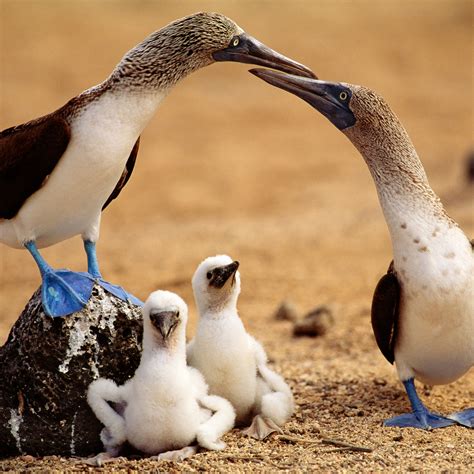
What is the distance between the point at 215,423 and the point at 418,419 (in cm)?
136

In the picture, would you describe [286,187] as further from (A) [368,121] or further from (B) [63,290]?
(B) [63,290]

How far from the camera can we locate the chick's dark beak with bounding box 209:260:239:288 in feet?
19.5

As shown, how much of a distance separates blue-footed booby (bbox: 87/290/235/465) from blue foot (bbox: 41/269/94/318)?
47cm

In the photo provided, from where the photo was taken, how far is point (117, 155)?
5.80 metres

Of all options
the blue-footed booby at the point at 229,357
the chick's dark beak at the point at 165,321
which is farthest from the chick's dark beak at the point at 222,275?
the chick's dark beak at the point at 165,321

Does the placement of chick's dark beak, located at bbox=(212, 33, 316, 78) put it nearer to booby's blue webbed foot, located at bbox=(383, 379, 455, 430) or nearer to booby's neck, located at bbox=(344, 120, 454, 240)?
booby's neck, located at bbox=(344, 120, 454, 240)

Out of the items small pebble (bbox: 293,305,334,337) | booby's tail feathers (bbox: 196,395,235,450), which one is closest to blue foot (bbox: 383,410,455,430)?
booby's tail feathers (bbox: 196,395,235,450)

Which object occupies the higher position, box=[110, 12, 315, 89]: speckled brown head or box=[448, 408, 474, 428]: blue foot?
box=[110, 12, 315, 89]: speckled brown head

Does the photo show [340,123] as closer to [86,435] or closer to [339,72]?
[86,435]

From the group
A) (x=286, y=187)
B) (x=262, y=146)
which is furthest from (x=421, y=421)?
(x=262, y=146)

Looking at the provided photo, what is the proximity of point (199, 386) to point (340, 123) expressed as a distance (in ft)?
6.35

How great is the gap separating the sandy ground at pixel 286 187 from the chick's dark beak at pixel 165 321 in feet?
2.33

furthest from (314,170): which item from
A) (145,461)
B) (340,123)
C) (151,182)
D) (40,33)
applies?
(145,461)

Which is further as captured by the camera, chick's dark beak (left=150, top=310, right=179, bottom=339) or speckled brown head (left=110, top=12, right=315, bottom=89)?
speckled brown head (left=110, top=12, right=315, bottom=89)
